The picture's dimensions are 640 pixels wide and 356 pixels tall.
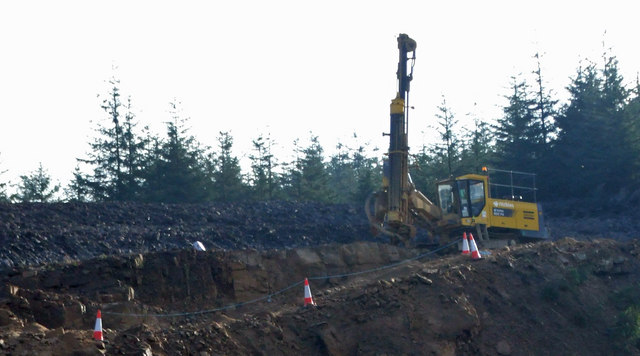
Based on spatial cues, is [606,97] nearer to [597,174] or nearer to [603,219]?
[597,174]

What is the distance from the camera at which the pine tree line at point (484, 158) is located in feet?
126

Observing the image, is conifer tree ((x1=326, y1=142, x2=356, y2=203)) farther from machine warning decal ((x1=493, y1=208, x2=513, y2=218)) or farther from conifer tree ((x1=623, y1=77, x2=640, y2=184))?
machine warning decal ((x1=493, y1=208, x2=513, y2=218))

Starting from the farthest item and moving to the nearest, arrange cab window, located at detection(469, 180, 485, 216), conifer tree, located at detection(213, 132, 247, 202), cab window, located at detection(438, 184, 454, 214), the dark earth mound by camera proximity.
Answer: conifer tree, located at detection(213, 132, 247, 202) → cab window, located at detection(438, 184, 454, 214) → cab window, located at detection(469, 180, 485, 216) → the dark earth mound

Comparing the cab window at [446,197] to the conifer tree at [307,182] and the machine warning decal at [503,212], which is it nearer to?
the machine warning decal at [503,212]

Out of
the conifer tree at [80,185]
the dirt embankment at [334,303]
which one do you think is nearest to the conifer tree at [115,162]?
the conifer tree at [80,185]

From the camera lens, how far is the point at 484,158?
42.9 m

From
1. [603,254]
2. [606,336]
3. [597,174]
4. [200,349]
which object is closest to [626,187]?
[597,174]

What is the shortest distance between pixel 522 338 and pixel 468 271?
2.12 m

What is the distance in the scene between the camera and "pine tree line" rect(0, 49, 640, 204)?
126ft

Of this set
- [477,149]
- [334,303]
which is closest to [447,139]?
[477,149]

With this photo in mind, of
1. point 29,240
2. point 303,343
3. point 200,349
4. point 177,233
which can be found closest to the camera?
point 200,349

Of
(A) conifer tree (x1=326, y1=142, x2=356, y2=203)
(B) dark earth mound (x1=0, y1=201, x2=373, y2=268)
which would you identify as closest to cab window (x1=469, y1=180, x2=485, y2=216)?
(B) dark earth mound (x1=0, y1=201, x2=373, y2=268)

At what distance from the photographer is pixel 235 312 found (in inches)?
716

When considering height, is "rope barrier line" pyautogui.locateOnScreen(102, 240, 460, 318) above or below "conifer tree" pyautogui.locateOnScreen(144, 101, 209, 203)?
below
